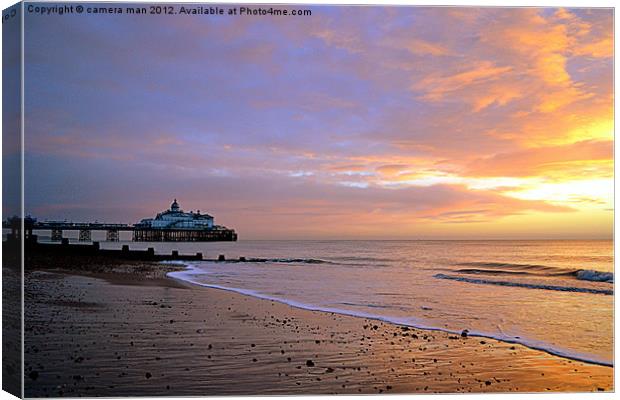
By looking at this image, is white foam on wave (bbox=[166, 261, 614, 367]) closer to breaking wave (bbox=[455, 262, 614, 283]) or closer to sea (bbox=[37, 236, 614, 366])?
sea (bbox=[37, 236, 614, 366])

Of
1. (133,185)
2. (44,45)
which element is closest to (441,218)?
(133,185)

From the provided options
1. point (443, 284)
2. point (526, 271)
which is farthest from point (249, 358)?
point (526, 271)

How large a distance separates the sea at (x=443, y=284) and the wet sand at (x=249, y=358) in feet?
1.32

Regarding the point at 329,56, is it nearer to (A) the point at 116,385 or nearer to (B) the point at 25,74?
(B) the point at 25,74

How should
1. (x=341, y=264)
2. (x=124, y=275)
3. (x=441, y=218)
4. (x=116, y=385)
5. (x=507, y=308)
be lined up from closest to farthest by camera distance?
(x=116, y=385) < (x=441, y=218) < (x=507, y=308) < (x=341, y=264) < (x=124, y=275)

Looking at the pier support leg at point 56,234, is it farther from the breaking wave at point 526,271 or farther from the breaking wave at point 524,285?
the breaking wave at point 526,271

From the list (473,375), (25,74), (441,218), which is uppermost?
(25,74)

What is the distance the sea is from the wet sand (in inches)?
15.9

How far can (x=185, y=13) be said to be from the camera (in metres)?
5.25

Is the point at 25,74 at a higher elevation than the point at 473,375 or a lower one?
higher

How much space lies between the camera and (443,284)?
9.09m

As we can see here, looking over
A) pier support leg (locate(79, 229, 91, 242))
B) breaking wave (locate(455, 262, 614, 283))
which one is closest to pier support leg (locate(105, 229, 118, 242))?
pier support leg (locate(79, 229, 91, 242))

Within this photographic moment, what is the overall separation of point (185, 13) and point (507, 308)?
3.77m

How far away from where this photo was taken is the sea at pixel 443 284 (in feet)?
19.6
